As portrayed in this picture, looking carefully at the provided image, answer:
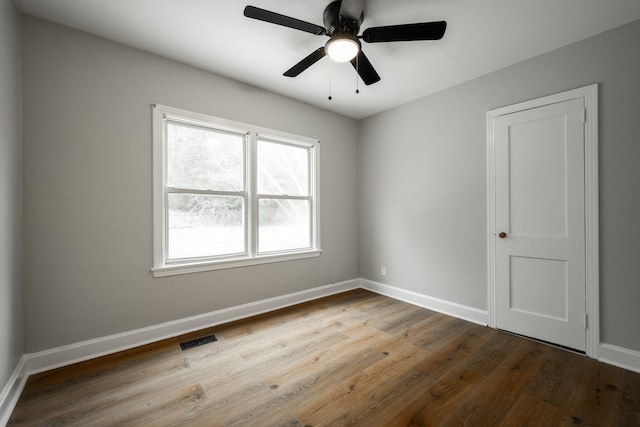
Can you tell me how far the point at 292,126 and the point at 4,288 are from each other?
2.99 meters

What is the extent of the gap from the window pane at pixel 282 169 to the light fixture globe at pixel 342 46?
162 centimetres

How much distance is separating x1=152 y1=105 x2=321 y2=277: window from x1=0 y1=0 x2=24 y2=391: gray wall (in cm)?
87

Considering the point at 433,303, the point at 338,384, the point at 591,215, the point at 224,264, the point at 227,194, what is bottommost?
the point at 338,384

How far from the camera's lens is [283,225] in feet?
11.5

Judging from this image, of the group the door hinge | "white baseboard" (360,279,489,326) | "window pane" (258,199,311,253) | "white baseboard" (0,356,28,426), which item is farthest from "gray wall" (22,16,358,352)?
the door hinge

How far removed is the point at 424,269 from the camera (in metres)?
3.39

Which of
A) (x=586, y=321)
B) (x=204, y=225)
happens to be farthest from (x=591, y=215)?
(x=204, y=225)

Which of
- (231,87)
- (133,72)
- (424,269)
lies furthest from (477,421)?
(133,72)

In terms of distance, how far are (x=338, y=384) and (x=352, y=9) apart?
8.59ft

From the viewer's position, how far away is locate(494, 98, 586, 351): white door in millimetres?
2283

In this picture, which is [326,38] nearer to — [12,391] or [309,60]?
[309,60]

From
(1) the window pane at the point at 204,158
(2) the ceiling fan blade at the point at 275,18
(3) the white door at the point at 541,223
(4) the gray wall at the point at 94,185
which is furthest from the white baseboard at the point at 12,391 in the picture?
(3) the white door at the point at 541,223

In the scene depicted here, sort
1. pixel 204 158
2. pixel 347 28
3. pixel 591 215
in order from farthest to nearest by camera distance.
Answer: pixel 204 158 < pixel 591 215 < pixel 347 28

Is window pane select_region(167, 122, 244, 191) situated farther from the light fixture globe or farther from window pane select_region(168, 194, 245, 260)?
the light fixture globe
